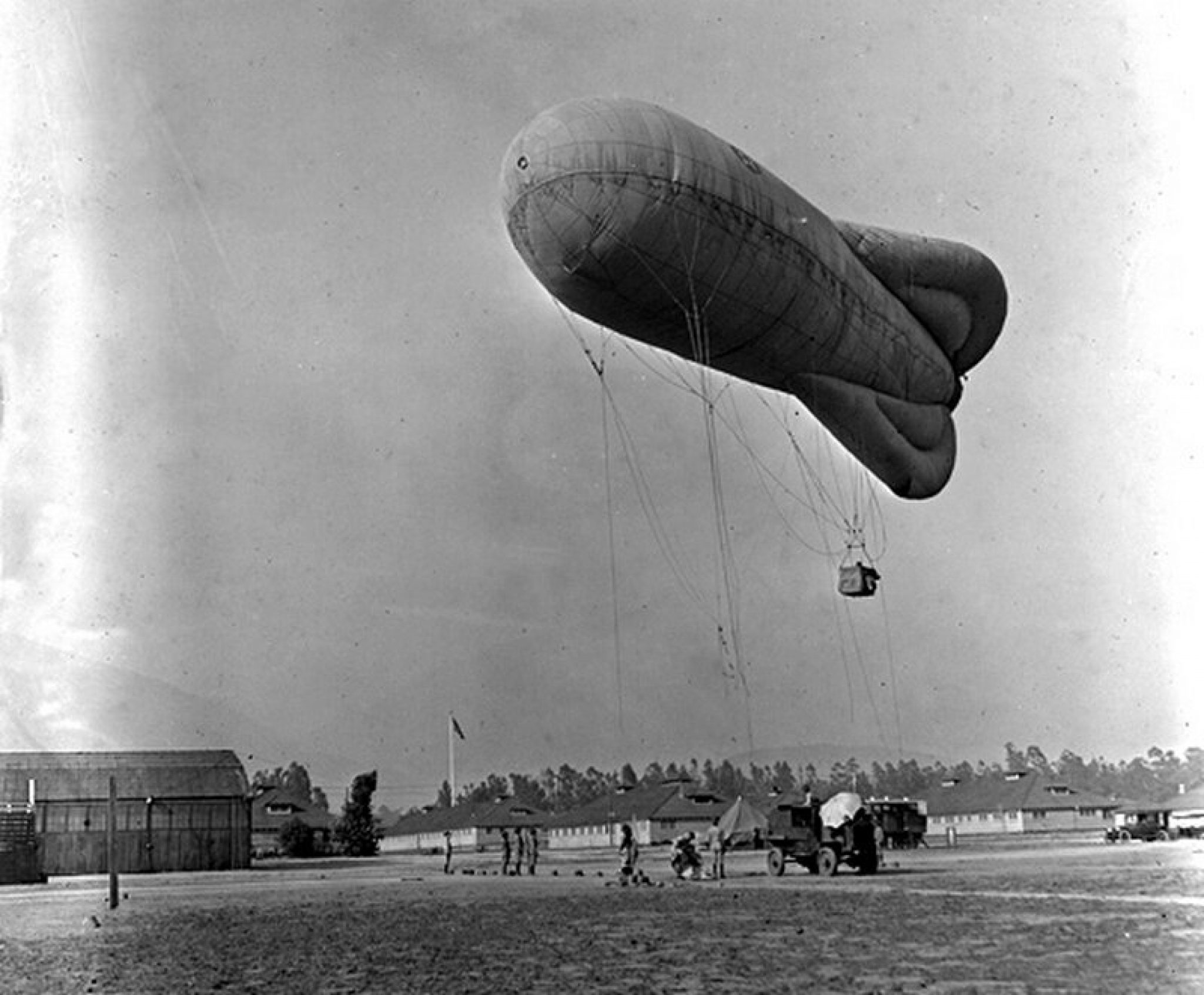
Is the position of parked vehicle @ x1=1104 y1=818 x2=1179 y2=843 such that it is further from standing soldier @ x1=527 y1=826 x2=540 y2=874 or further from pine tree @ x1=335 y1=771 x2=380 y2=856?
pine tree @ x1=335 y1=771 x2=380 y2=856

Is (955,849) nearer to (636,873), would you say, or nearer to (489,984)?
(636,873)

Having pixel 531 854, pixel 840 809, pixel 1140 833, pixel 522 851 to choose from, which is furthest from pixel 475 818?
pixel 840 809

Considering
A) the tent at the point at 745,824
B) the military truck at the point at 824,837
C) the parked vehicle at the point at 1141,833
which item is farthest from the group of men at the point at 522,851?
the parked vehicle at the point at 1141,833

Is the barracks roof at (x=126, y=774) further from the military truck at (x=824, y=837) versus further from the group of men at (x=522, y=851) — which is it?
the military truck at (x=824, y=837)

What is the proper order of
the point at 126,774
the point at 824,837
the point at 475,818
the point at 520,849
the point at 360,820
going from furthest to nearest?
the point at 475,818 < the point at 360,820 < the point at 126,774 < the point at 520,849 < the point at 824,837

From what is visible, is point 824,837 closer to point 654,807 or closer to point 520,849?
point 520,849

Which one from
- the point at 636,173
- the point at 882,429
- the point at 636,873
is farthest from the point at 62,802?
the point at 636,173
